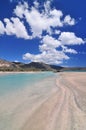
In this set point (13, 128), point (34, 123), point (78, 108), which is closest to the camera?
point (13, 128)

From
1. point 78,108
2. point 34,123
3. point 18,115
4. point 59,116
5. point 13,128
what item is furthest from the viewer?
point 78,108

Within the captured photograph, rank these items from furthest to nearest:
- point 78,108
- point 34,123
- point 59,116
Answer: point 78,108
point 59,116
point 34,123

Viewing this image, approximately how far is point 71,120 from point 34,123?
1643 millimetres

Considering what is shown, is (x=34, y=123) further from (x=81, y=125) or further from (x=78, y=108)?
(x=78, y=108)

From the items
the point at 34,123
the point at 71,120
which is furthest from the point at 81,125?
the point at 34,123

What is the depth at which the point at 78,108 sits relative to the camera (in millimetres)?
9383

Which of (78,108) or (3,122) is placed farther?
(78,108)

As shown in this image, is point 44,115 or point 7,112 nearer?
point 44,115

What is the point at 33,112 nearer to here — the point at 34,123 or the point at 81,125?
the point at 34,123

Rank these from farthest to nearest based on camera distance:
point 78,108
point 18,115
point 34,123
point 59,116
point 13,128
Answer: point 78,108
point 18,115
point 59,116
point 34,123
point 13,128

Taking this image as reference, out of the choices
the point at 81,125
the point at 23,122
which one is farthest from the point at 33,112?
the point at 81,125

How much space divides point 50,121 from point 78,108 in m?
2.55

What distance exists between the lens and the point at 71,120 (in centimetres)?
744

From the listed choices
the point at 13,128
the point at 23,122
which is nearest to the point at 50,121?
the point at 23,122
